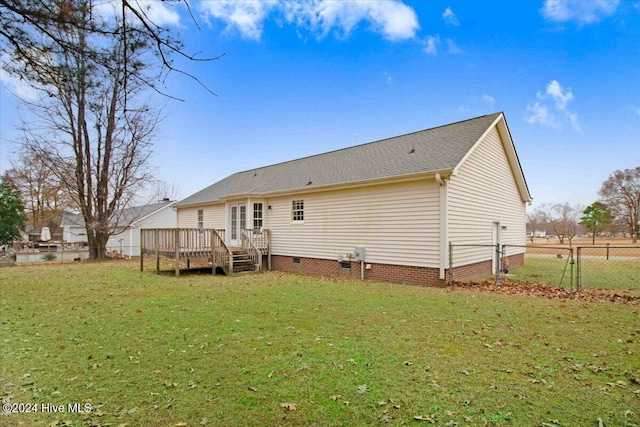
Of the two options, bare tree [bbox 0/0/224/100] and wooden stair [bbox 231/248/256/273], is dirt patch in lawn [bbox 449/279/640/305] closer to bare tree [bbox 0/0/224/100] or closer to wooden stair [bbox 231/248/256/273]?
wooden stair [bbox 231/248/256/273]

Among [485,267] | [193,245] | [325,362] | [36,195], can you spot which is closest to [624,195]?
[485,267]

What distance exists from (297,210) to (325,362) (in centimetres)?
1010

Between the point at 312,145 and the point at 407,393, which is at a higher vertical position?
the point at 312,145

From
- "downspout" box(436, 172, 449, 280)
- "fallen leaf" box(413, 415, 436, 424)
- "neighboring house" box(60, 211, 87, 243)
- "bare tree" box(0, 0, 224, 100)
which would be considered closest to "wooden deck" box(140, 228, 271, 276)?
"downspout" box(436, 172, 449, 280)

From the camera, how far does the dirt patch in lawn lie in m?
7.52

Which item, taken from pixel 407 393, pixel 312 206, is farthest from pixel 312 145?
pixel 407 393

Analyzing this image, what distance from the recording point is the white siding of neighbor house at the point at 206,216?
59.3ft

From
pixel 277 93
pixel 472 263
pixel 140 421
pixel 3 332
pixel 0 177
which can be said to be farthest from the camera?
pixel 0 177

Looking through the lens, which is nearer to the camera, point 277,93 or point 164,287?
point 164,287

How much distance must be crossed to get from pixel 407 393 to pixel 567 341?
306 cm

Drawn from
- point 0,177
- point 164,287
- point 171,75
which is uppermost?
point 0,177

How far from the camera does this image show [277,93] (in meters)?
15.1

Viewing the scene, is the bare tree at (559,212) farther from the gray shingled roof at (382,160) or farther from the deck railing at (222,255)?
the deck railing at (222,255)

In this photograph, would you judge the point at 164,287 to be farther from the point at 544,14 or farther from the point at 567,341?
the point at 544,14
